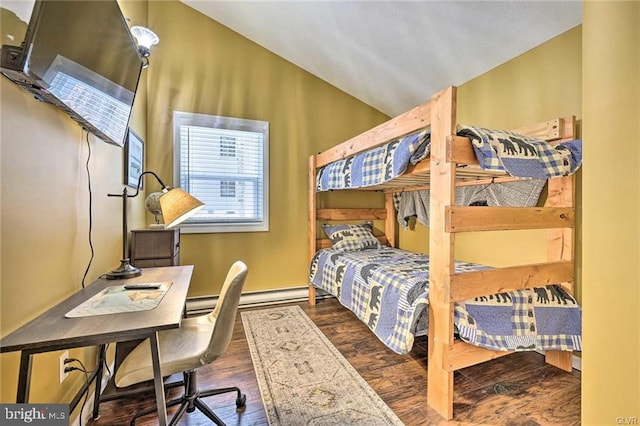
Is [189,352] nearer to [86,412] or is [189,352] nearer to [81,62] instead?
[86,412]

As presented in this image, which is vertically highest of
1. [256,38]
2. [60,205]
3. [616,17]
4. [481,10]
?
[256,38]

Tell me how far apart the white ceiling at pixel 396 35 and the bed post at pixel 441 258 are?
3.58 feet

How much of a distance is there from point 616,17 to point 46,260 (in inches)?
79.2

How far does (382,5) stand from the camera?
2123mm

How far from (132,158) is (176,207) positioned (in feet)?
4.12

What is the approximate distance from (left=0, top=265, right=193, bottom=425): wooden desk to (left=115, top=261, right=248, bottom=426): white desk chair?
16 centimetres

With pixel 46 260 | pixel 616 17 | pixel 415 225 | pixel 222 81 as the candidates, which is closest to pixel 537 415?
pixel 616 17

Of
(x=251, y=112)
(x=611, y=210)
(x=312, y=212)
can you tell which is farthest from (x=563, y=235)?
(x=251, y=112)

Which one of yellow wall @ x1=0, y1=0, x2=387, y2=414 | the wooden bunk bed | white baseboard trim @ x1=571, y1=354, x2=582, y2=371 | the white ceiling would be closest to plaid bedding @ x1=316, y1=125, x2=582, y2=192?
the wooden bunk bed

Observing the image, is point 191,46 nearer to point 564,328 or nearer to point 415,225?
point 415,225

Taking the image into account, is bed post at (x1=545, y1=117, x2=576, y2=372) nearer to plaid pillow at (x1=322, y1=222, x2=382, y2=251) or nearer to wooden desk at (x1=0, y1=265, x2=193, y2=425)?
plaid pillow at (x1=322, y1=222, x2=382, y2=251)

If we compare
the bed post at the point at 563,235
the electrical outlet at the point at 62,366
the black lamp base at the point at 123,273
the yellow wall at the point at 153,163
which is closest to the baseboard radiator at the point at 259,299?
the yellow wall at the point at 153,163

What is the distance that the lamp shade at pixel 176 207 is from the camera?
137 centimetres

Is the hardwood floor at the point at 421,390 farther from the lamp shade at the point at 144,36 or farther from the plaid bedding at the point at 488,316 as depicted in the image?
the lamp shade at the point at 144,36
